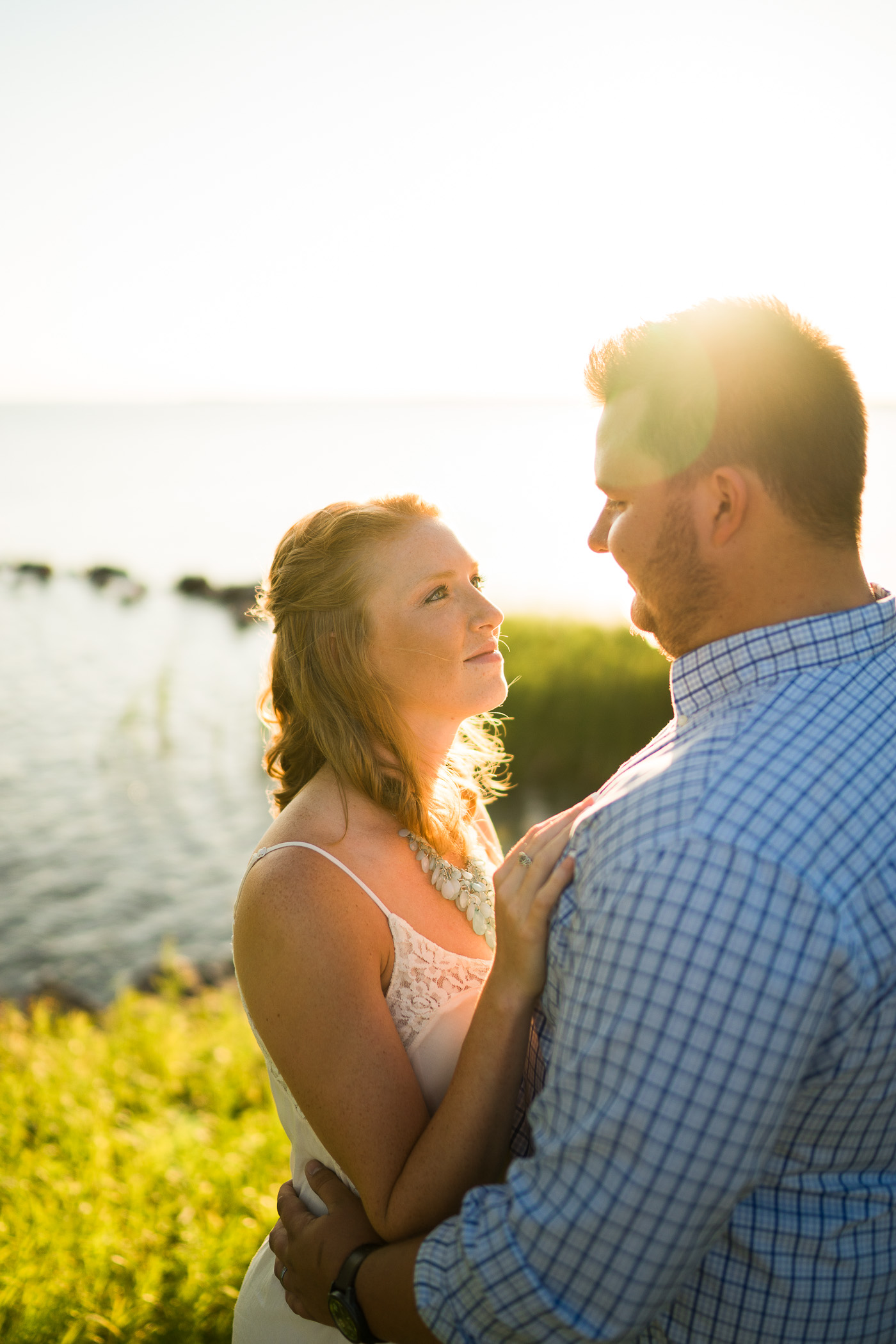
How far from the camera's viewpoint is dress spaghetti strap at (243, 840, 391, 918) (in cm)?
219

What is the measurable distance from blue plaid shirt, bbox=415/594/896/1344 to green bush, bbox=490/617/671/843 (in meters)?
9.28

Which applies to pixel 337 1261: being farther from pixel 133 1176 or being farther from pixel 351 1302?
pixel 133 1176

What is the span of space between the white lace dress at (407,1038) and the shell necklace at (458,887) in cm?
18

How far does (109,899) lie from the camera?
1090 cm

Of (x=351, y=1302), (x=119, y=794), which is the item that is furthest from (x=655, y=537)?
(x=119, y=794)

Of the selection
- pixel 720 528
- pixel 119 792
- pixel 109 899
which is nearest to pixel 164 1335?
pixel 720 528

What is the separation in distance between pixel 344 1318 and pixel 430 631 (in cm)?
168

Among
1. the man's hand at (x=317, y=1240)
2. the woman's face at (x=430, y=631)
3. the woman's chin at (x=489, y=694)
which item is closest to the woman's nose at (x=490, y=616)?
the woman's face at (x=430, y=631)

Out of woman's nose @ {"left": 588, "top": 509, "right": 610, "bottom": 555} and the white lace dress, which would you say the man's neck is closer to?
woman's nose @ {"left": 588, "top": 509, "right": 610, "bottom": 555}

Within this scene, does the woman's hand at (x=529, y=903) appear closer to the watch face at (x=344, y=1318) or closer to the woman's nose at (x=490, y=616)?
the watch face at (x=344, y=1318)

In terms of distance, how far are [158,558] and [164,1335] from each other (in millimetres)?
33229

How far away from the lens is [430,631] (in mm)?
2676

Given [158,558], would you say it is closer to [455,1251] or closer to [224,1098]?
[224,1098]

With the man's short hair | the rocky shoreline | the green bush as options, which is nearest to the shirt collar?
the man's short hair
